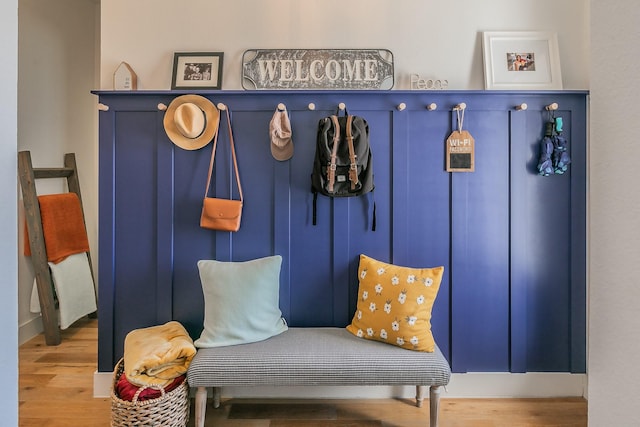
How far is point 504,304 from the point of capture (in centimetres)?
261

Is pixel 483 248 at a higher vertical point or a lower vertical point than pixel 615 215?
lower

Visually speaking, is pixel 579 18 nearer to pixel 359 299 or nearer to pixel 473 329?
pixel 473 329

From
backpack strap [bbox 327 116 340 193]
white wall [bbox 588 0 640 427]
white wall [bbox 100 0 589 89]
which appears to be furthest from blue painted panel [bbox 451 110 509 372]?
white wall [bbox 588 0 640 427]

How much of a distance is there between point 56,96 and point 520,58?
3.65 meters

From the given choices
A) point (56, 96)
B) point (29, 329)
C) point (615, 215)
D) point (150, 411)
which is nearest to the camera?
point (615, 215)

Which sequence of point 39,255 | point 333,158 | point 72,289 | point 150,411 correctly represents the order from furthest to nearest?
point 72,289 → point 39,255 → point 333,158 → point 150,411

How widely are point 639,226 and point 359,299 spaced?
190 centimetres

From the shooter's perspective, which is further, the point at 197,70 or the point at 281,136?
the point at 197,70

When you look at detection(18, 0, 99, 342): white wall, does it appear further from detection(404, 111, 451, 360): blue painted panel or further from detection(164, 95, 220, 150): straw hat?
detection(404, 111, 451, 360): blue painted panel

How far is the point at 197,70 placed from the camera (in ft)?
8.75

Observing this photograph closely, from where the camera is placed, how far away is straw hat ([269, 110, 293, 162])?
8.18ft

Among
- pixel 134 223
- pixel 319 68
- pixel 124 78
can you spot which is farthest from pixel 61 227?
pixel 319 68

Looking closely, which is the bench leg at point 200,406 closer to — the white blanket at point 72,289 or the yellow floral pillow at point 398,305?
the yellow floral pillow at point 398,305

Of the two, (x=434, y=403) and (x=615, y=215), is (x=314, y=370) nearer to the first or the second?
(x=434, y=403)
